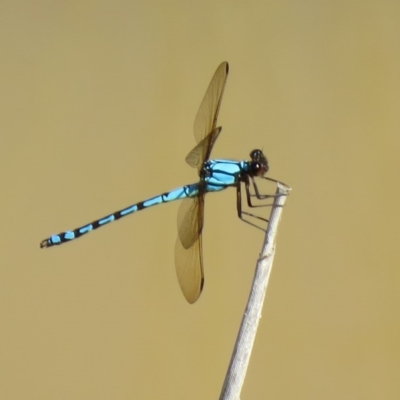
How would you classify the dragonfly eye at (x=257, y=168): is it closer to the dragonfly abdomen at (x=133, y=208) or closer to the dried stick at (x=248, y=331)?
the dragonfly abdomen at (x=133, y=208)

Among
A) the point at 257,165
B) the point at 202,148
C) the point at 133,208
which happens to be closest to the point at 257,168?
the point at 257,165

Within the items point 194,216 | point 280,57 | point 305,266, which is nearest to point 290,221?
point 305,266

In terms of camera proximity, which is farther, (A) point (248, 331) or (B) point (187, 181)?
(B) point (187, 181)

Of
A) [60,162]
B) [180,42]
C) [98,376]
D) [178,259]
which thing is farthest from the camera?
[180,42]

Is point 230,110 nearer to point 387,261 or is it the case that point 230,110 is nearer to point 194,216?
point 387,261

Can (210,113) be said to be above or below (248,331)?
above

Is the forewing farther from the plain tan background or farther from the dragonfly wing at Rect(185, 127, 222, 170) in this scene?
the plain tan background

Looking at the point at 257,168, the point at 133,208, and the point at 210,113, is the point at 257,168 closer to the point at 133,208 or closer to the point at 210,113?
the point at 210,113

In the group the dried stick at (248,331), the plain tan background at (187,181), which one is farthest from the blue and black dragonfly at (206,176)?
the plain tan background at (187,181)
